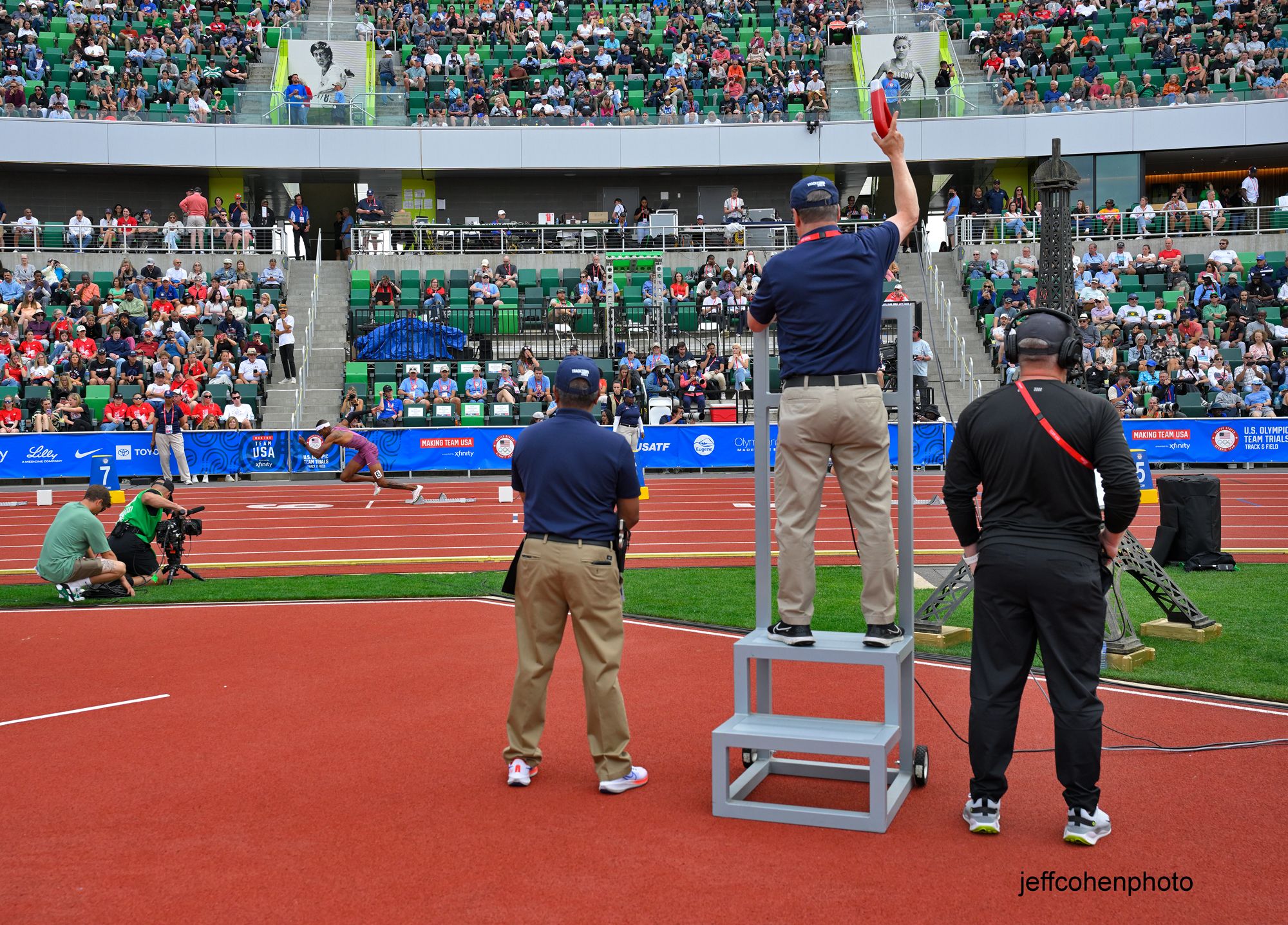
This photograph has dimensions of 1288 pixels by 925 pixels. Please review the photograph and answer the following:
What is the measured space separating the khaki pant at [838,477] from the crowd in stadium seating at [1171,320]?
1876cm

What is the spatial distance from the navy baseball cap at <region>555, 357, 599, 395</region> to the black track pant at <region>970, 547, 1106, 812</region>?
2082mm

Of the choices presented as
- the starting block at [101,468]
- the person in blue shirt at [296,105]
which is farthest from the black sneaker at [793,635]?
the person in blue shirt at [296,105]

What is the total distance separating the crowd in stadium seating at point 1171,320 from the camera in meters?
26.1

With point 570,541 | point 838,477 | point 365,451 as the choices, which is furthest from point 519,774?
point 365,451

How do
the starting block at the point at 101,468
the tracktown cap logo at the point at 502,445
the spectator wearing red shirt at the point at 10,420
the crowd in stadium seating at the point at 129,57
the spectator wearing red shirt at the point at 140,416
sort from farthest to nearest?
the crowd in stadium seating at the point at 129,57
the tracktown cap logo at the point at 502,445
the spectator wearing red shirt at the point at 140,416
the spectator wearing red shirt at the point at 10,420
the starting block at the point at 101,468

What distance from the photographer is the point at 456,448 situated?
2581cm

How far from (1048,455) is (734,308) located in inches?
1000

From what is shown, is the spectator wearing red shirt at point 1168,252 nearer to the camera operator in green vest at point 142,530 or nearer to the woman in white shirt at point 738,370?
the woman in white shirt at point 738,370

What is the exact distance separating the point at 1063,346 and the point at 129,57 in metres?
38.4

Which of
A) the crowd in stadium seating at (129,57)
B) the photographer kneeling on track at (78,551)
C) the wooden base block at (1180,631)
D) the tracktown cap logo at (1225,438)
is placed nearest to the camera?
the wooden base block at (1180,631)

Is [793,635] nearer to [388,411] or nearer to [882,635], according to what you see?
[882,635]

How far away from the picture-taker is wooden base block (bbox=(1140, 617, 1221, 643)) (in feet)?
30.8

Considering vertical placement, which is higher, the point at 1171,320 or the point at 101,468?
the point at 1171,320

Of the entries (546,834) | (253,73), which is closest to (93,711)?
(546,834)
